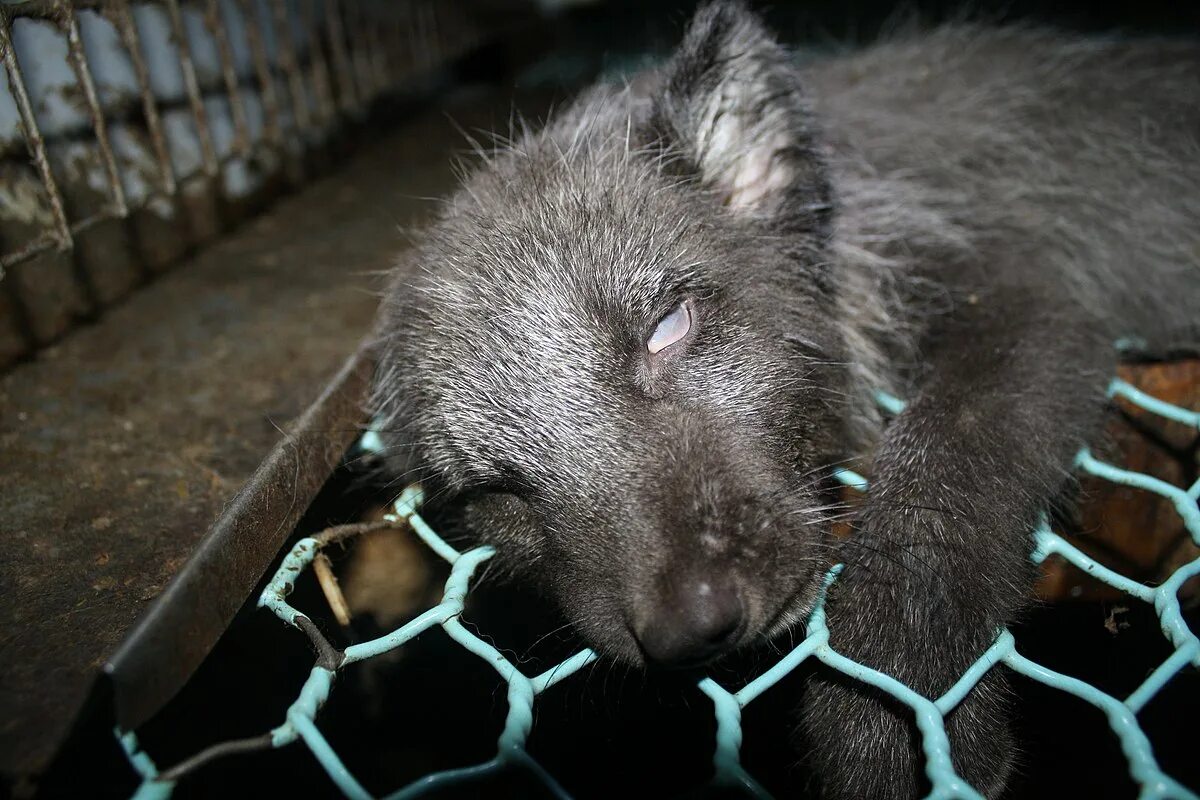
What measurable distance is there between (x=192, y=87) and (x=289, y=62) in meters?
1.14

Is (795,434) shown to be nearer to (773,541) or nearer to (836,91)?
(773,541)

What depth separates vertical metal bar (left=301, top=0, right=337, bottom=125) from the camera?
4664mm

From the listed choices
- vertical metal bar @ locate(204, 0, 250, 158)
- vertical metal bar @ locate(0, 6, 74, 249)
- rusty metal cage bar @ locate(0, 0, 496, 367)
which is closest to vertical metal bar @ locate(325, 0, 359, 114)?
rusty metal cage bar @ locate(0, 0, 496, 367)

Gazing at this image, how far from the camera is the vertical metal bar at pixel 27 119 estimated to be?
2.34m

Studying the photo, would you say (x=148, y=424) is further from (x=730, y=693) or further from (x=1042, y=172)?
(x=1042, y=172)

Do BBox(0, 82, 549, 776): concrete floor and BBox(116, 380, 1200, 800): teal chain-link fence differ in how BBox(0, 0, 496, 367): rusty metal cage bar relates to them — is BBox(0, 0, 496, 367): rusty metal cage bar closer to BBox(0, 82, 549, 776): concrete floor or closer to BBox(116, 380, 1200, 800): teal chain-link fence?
BBox(0, 82, 549, 776): concrete floor

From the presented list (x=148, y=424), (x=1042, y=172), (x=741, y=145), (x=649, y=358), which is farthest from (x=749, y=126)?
(x=148, y=424)

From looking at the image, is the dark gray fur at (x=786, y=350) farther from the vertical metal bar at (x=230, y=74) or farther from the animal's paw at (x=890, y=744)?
the vertical metal bar at (x=230, y=74)

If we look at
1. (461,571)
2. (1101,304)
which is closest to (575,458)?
(461,571)

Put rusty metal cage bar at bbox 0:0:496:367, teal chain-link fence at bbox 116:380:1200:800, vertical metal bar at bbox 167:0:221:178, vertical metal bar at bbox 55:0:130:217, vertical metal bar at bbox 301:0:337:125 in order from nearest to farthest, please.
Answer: teal chain-link fence at bbox 116:380:1200:800 → vertical metal bar at bbox 55:0:130:217 → rusty metal cage bar at bbox 0:0:496:367 → vertical metal bar at bbox 167:0:221:178 → vertical metal bar at bbox 301:0:337:125

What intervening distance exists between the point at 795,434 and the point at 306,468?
136 cm

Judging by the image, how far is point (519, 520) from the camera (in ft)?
7.20

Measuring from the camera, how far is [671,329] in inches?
85.4

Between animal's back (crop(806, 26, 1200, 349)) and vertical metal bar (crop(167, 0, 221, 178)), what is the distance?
2543mm
